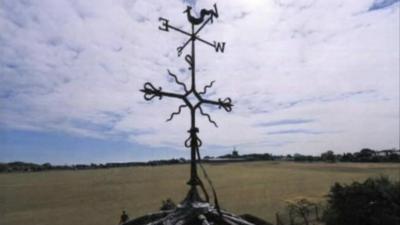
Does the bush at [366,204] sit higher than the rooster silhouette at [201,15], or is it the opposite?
the rooster silhouette at [201,15]

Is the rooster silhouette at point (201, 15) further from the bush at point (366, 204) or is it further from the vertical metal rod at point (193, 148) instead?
the bush at point (366, 204)

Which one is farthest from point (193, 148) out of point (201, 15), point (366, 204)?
point (366, 204)

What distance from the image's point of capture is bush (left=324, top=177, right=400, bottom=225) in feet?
52.1

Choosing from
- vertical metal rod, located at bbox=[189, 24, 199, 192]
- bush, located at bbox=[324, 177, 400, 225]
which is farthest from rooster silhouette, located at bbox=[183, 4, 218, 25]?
bush, located at bbox=[324, 177, 400, 225]

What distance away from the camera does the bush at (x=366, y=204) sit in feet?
52.1

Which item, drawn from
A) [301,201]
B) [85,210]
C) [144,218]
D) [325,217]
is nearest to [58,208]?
[85,210]

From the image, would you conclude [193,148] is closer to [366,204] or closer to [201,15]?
[201,15]

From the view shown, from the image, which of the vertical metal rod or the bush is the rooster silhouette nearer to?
the vertical metal rod

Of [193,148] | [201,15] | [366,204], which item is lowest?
[366,204]

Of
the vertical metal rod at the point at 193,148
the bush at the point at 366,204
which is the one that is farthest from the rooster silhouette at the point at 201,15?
the bush at the point at 366,204

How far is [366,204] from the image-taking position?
54.2 feet

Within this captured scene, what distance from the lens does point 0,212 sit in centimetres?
4234

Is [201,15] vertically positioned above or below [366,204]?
above

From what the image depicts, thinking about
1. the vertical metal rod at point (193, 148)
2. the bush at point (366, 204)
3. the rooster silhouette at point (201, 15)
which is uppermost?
the rooster silhouette at point (201, 15)
